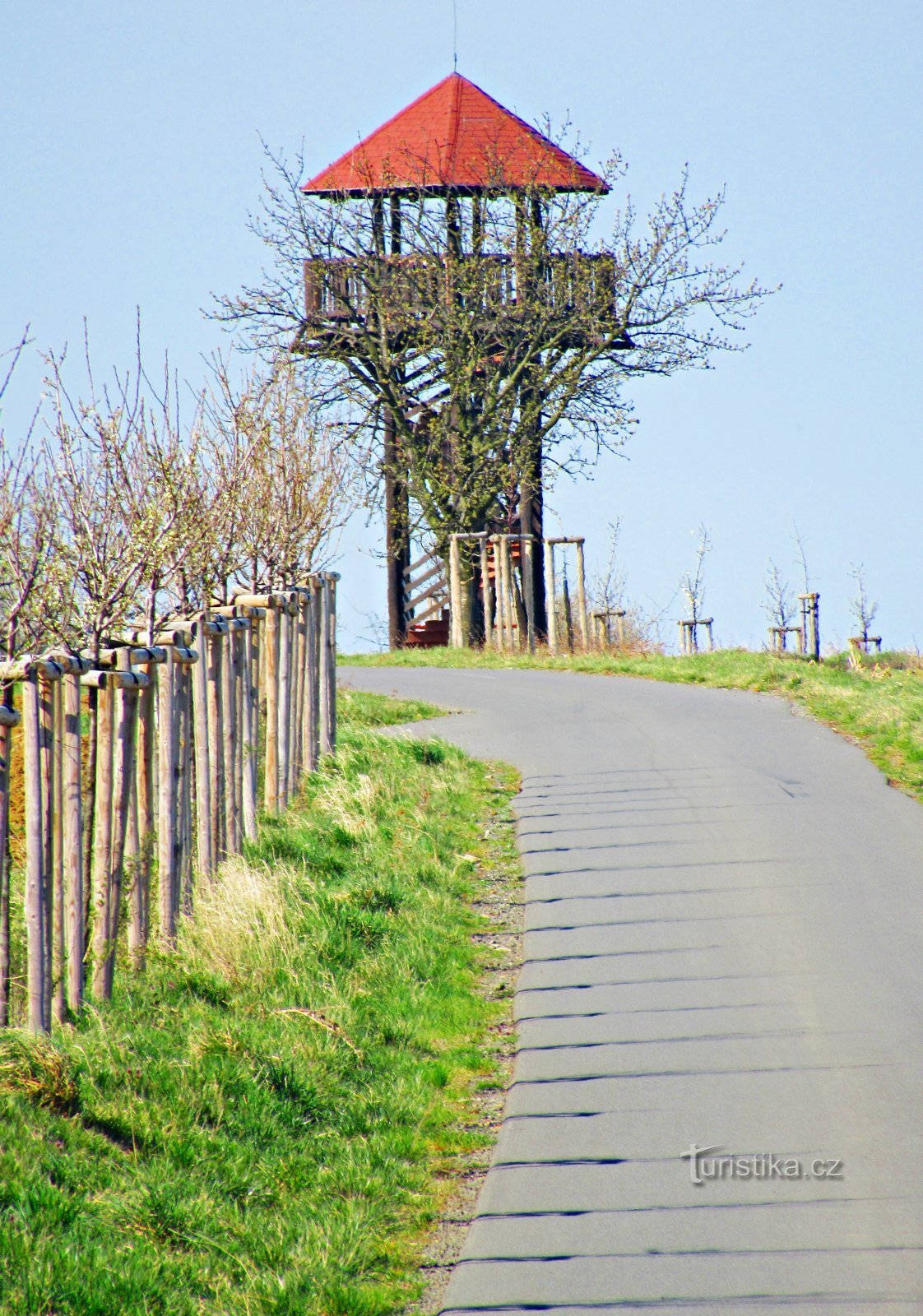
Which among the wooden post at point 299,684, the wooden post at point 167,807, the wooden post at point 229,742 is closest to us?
the wooden post at point 167,807

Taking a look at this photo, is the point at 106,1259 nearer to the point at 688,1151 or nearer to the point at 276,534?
the point at 688,1151

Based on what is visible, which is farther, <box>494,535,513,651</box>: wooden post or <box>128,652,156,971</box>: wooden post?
<box>494,535,513,651</box>: wooden post

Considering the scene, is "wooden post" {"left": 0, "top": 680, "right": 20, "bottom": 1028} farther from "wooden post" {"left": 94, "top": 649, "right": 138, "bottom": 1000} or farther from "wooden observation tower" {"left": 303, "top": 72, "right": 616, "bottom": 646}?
"wooden observation tower" {"left": 303, "top": 72, "right": 616, "bottom": 646}

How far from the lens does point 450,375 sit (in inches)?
1118

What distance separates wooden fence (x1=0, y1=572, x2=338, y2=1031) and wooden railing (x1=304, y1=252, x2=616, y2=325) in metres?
18.8

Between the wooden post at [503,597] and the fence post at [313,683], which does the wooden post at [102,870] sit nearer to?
the fence post at [313,683]

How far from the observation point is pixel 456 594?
27.8 metres

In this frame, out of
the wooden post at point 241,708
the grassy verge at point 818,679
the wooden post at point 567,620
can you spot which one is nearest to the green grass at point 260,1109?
the wooden post at point 241,708

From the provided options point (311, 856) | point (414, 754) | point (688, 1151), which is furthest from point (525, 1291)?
point (414, 754)

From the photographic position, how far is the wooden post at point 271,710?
10359 millimetres

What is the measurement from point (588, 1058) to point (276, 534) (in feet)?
30.6

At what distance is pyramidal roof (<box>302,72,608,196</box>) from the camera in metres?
28.3

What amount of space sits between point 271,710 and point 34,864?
4462 mm

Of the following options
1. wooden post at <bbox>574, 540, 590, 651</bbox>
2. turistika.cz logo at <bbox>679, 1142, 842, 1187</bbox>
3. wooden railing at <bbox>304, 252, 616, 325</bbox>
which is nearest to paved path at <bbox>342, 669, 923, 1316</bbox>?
turistika.cz logo at <bbox>679, 1142, 842, 1187</bbox>
